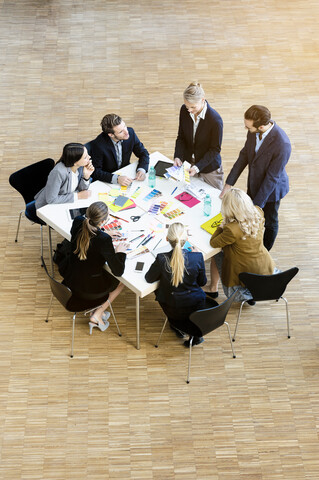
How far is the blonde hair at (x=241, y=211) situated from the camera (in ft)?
18.6

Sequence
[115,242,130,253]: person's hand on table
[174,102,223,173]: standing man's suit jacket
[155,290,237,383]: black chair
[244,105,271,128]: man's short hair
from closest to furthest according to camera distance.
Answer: [155,290,237,383]: black chair
[115,242,130,253]: person's hand on table
[244,105,271,128]: man's short hair
[174,102,223,173]: standing man's suit jacket

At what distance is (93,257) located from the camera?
5.77m

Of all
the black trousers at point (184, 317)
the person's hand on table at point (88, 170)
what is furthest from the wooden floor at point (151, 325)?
the person's hand on table at point (88, 170)

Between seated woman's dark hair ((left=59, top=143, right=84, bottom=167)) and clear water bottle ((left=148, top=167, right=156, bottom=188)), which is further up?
seated woman's dark hair ((left=59, top=143, right=84, bottom=167))

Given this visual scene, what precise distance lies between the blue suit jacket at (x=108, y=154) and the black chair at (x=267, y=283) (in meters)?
1.93

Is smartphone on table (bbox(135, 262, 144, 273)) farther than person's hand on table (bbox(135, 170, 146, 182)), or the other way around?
person's hand on table (bbox(135, 170, 146, 182))

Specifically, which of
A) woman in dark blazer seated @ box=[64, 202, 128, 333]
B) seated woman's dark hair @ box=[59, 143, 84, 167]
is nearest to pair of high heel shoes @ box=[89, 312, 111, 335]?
woman in dark blazer seated @ box=[64, 202, 128, 333]

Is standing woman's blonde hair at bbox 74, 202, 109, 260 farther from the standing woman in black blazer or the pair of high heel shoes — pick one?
the standing woman in black blazer

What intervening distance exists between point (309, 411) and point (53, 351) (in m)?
2.67

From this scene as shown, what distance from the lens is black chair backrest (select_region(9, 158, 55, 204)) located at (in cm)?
673

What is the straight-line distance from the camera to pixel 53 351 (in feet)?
20.4

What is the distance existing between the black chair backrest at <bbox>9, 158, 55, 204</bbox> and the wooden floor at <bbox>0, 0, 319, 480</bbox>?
702 millimetres

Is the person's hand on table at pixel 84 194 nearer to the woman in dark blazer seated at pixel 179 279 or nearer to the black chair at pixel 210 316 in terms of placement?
the woman in dark blazer seated at pixel 179 279

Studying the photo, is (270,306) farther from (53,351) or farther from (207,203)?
(53,351)
